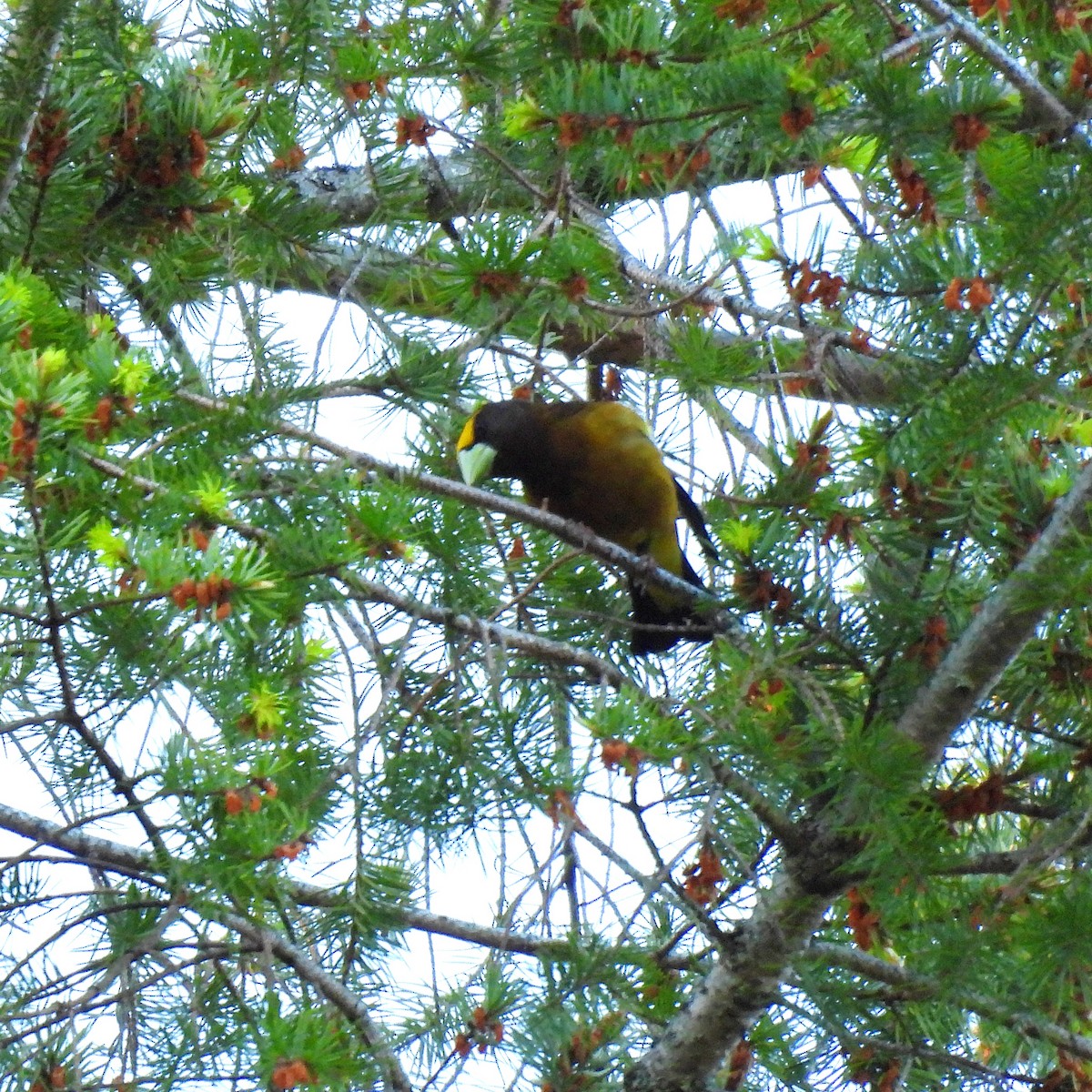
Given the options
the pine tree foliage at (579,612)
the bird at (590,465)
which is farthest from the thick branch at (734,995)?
the bird at (590,465)

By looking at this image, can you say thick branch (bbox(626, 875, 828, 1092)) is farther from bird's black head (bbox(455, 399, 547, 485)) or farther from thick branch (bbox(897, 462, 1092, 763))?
bird's black head (bbox(455, 399, 547, 485))

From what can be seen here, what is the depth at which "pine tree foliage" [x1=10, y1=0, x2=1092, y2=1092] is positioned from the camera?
69.8 inches

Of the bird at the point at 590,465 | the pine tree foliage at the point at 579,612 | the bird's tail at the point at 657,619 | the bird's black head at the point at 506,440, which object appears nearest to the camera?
the pine tree foliage at the point at 579,612

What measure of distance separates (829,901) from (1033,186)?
3.44 feet

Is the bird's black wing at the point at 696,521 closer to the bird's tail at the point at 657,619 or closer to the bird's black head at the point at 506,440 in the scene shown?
the bird's tail at the point at 657,619

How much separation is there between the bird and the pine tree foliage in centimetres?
110

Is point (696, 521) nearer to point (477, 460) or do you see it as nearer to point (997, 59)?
point (477, 460)

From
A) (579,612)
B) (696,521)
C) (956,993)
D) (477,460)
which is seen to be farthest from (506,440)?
(956,993)

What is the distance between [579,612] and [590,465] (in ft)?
5.39

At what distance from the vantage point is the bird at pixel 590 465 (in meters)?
Result: 3.87

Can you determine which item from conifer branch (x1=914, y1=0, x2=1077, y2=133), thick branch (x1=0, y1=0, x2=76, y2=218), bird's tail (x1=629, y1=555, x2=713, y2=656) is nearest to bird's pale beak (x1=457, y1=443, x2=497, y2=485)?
bird's tail (x1=629, y1=555, x2=713, y2=656)

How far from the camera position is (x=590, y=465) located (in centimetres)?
397

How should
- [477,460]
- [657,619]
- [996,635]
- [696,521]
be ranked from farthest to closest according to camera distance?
[696,521] < [657,619] < [477,460] < [996,635]

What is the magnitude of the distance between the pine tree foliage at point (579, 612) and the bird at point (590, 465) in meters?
1.10
